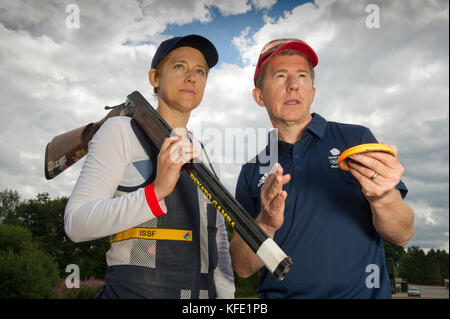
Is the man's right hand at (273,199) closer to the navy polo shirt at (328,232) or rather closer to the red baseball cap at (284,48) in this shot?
the navy polo shirt at (328,232)

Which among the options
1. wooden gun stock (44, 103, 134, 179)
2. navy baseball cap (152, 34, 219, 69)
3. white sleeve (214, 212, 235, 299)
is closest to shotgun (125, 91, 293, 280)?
navy baseball cap (152, 34, 219, 69)

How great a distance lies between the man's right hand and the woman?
59 centimetres

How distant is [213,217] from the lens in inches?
126

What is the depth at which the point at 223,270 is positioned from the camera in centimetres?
338

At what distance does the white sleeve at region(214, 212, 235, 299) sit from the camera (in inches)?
130

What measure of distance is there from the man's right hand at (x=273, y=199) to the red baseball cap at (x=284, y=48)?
161cm

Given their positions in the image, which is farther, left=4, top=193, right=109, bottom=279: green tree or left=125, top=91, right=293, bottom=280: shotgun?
left=4, top=193, right=109, bottom=279: green tree

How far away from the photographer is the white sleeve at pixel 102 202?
231cm

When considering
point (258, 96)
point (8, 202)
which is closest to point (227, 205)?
point (258, 96)

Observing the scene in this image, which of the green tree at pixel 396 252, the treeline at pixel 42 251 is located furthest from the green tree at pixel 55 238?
the green tree at pixel 396 252

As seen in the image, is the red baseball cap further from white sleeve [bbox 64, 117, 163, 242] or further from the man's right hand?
white sleeve [bbox 64, 117, 163, 242]

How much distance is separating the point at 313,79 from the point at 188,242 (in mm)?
2272

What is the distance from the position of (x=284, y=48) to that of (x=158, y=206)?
7.36 ft
